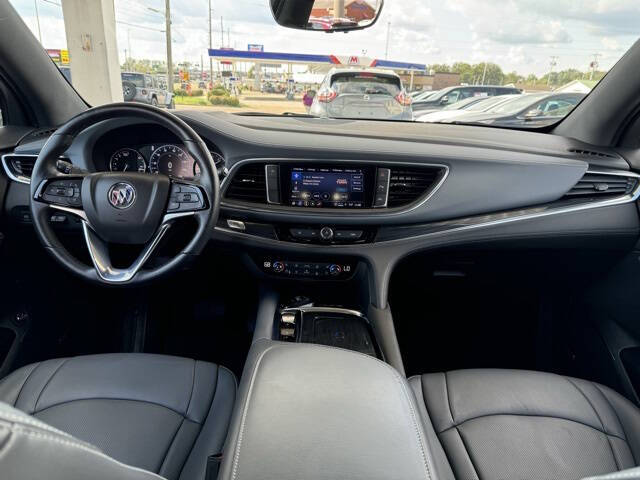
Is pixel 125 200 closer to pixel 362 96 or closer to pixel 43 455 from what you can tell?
pixel 43 455

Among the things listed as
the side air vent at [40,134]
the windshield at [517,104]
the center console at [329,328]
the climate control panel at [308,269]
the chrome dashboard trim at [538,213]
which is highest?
the windshield at [517,104]

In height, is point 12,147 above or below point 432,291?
above

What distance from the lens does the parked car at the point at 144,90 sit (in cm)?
213

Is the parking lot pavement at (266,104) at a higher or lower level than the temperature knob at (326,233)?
higher

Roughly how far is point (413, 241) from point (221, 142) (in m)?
0.90

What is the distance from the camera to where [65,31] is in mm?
2477

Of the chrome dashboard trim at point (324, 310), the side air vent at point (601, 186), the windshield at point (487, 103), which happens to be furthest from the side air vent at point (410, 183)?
the windshield at point (487, 103)

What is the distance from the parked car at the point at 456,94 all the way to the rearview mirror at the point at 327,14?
1272 mm

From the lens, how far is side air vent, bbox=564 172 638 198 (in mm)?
2014

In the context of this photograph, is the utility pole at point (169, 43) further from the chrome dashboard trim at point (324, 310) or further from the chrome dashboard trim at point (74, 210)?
the chrome dashboard trim at point (324, 310)

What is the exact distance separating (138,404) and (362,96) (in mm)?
2267

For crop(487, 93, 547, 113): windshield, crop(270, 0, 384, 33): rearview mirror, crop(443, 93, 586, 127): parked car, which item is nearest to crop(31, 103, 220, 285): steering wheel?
crop(270, 0, 384, 33): rearview mirror

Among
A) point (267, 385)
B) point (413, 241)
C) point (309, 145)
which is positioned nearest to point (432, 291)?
point (413, 241)

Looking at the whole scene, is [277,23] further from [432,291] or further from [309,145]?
[432,291]
